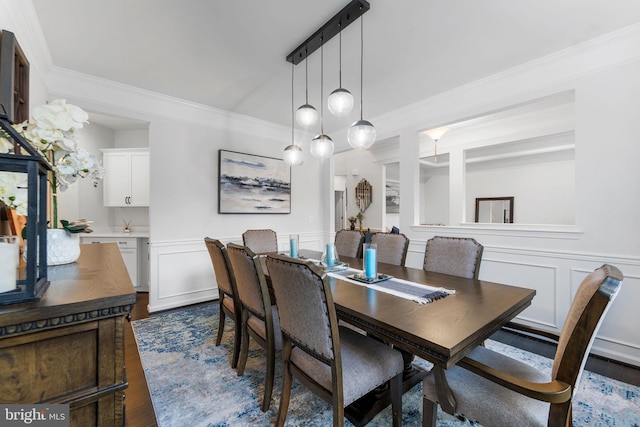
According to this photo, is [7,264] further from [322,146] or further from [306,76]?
[306,76]

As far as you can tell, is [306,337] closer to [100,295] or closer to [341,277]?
[341,277]

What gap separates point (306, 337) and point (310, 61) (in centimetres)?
235

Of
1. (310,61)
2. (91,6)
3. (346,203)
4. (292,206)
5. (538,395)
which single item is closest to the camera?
(538,395)

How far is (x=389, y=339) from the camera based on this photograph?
124 cm

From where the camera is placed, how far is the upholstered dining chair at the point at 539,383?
3.21ft

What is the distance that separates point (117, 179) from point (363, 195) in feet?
16.2

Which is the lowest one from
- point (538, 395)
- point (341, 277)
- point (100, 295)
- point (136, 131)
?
point (538, 395)

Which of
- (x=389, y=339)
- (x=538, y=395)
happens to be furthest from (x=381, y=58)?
(x=538, y=395)

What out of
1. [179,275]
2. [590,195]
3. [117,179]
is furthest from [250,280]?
[117,179]

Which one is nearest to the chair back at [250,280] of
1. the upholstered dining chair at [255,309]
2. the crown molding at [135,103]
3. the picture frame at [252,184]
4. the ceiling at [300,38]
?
the upholstered dining chair at [255,309]

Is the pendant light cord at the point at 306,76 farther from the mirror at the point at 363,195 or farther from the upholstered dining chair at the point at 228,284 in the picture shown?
the mirror at the point at 363,195

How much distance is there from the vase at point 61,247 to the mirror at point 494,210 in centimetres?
721

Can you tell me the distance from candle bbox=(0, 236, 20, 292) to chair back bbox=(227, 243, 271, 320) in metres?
1.03

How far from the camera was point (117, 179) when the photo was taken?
4.38 m
